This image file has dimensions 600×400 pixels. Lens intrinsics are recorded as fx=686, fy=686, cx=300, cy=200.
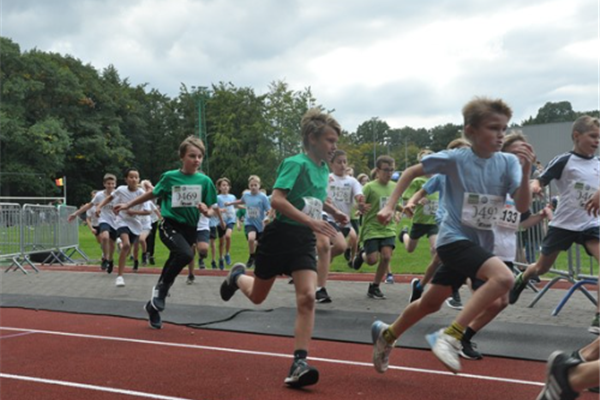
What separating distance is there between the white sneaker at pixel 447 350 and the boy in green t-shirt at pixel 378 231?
15.5 ft

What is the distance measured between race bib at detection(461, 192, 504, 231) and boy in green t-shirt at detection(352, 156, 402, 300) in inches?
174

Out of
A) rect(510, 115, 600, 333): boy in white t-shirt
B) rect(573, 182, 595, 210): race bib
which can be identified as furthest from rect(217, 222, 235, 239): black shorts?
rect(573, 182, 595, 210): race bib

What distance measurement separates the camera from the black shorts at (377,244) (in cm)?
916

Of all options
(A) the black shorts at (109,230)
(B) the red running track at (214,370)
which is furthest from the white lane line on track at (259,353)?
(A) the black shorts at (109,230)

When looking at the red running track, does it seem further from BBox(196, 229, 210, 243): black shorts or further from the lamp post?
the lamp post

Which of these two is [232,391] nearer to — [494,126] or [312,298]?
[312,298]

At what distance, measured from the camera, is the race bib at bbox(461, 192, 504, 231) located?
4511 mm

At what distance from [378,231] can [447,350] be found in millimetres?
5112

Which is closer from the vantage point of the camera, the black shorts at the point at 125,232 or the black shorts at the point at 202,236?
the black shorts at the point at 202,236

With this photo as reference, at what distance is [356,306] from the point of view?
8445 millimetres

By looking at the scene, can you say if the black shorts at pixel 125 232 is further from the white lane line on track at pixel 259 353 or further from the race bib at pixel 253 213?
the white lane line on track at pixel 259 353

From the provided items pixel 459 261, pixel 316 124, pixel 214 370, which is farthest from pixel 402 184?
pixel 214 370

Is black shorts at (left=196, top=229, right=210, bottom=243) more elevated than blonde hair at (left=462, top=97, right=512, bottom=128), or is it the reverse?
blonde hair at (left=462, top=97, right=512, bottom=128)

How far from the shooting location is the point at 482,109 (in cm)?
452
